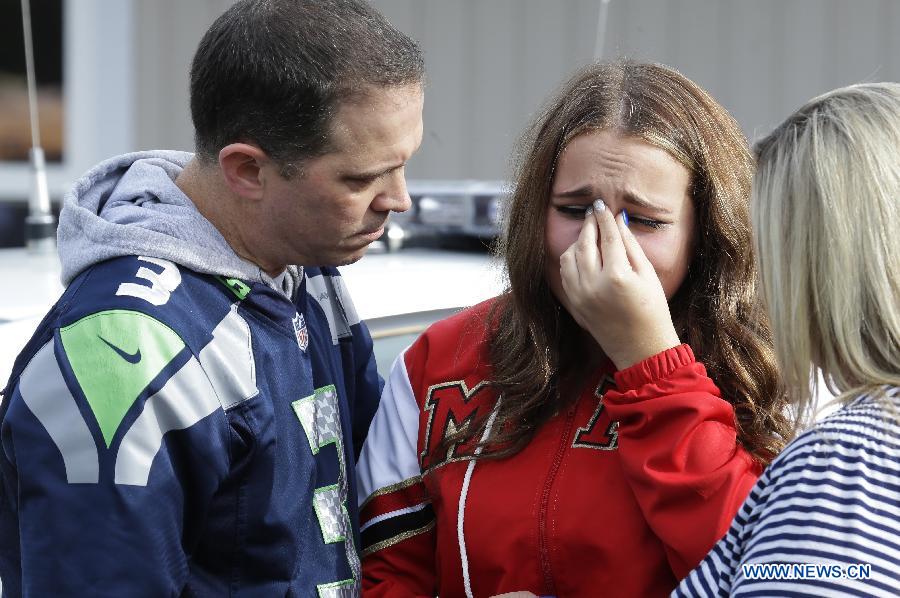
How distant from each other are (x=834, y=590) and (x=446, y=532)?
858 millimetres

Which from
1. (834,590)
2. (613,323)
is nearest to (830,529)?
(834,590)

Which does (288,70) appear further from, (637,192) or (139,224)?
(637,192)

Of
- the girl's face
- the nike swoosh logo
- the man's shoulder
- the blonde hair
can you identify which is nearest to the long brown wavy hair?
the girl's face

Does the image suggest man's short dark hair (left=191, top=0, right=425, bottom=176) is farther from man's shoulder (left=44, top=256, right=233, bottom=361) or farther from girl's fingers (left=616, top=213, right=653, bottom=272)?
girl's fingers (left=616, top=213, right=653, bottom=272)

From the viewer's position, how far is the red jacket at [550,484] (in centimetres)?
176

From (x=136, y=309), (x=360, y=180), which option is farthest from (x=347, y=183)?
(x=136, y=309)

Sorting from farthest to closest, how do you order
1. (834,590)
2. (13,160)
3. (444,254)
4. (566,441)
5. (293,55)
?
(13,160)
(444,254)
(566,441)
(293,55)
(834,590)

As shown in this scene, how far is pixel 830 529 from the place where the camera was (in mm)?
1318

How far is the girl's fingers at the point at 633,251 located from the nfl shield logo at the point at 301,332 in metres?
0.57

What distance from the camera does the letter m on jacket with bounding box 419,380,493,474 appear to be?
81.4 inches

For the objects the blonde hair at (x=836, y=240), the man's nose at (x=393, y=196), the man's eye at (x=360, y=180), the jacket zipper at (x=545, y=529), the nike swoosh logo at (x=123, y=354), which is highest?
the blonde hair at (x=836, y=240)

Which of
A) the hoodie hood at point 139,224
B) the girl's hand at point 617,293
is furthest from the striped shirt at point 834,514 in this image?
the hoodie hood at point 139,224

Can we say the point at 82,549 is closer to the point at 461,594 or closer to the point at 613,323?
the point at 461,594

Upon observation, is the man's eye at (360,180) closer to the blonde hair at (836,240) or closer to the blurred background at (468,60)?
the blonde hair at (836,240)
